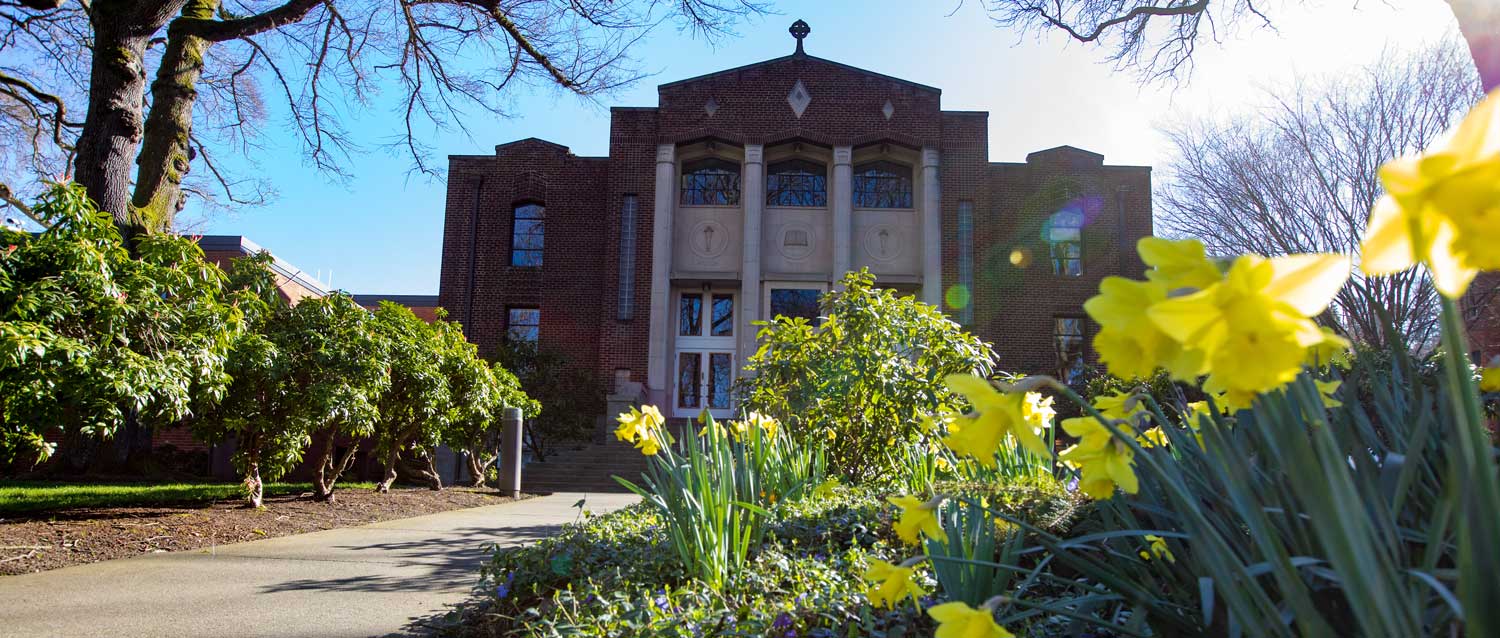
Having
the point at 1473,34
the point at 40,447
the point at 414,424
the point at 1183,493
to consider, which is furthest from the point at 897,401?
the point at 414,424

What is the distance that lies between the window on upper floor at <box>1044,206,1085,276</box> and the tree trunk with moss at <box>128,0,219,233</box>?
17.0 meters

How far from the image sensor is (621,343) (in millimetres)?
17812

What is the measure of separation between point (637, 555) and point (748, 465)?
2.42 ft

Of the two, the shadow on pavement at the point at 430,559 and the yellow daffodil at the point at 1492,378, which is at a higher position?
A: the yellow daffodil at the point at 1492,378

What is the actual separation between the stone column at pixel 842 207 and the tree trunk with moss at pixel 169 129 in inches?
484

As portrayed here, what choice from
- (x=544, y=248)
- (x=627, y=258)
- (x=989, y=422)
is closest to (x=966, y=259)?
(x=627, y=258)

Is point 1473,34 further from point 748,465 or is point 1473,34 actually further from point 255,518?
point 255,518

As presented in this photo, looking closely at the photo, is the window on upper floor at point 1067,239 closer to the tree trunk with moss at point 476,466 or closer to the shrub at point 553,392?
the shrub at point 553,392

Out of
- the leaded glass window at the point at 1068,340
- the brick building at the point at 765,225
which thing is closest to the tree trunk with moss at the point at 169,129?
the brick building at the point at 765,225

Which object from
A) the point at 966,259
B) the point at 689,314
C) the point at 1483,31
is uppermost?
the point at 966,259

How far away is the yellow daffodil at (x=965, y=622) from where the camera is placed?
1.10 m

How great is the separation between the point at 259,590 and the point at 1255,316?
4598 mm

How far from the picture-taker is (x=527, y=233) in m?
19.6

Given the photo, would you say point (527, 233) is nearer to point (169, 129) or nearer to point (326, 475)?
point (169, 129)
